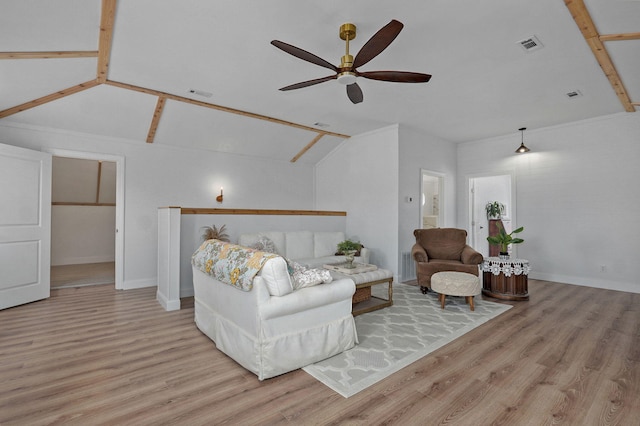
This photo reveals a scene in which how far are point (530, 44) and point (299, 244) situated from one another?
406cm

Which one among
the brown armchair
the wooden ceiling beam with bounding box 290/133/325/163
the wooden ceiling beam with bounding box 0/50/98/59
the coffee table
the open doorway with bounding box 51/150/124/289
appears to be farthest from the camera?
the open doorway with bounding box 51/150/124/289

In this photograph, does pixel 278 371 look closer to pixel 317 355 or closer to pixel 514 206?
pixel 317 355

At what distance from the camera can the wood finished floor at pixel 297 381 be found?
1.91 meters

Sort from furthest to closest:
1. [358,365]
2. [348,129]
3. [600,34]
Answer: [348,129] → [600,34] → [358,365]

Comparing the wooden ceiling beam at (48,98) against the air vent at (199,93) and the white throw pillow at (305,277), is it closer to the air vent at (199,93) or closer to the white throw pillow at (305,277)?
the air vent at (199,93)

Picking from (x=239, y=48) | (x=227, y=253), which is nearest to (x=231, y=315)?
(x=227, y=253)

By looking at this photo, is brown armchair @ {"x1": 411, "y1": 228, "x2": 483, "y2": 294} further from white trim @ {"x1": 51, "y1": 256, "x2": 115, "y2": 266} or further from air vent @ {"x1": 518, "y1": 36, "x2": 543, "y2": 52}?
white trim @ {"x1": 51, "y1": 256, "x2": 115, "y2": 266}

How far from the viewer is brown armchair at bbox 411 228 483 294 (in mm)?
4551

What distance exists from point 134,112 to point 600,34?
579cm

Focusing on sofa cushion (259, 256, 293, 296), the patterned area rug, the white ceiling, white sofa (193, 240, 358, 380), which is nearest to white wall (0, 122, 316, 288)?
the white ceiling

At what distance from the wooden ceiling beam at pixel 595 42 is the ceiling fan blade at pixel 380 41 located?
160 centimetres

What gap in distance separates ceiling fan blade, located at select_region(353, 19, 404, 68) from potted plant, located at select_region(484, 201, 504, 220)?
22.2 feet

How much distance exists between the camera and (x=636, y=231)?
4.93 metres

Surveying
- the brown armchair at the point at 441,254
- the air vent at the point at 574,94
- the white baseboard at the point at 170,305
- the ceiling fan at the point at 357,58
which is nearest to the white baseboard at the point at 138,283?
the white baseboard at the point at 170,305
